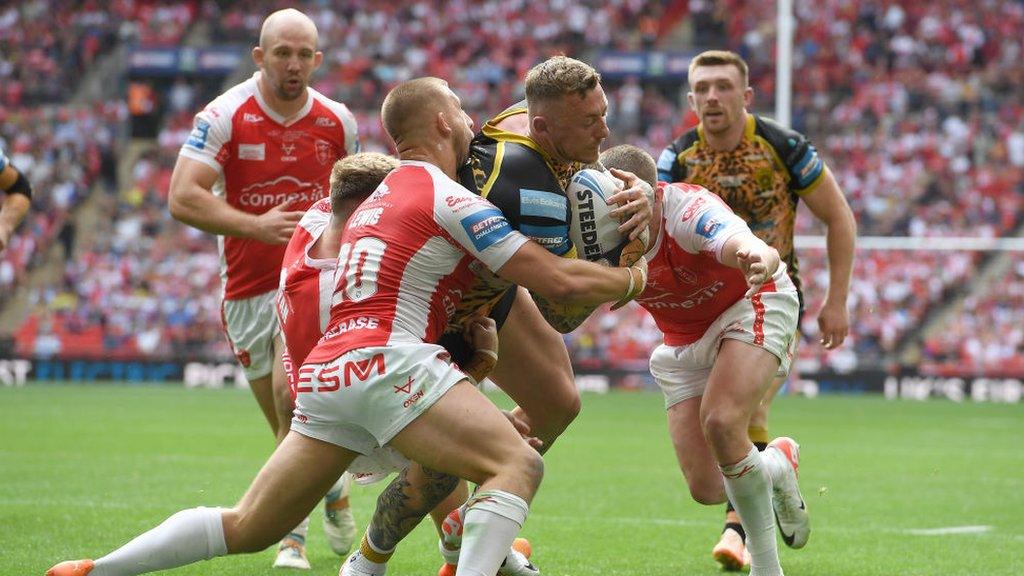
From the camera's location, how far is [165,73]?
3425cm

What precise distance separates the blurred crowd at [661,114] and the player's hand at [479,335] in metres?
20.3

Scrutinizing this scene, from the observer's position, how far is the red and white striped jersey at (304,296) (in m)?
5.46

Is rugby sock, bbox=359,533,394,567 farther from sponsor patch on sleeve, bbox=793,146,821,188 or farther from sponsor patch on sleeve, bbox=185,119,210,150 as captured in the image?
sponsor patch on sleeve, bbox=793,146,821,188

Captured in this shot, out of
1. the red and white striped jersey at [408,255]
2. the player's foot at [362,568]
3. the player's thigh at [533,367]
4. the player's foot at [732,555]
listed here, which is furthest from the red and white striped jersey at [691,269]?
the player's foot at [362,568]

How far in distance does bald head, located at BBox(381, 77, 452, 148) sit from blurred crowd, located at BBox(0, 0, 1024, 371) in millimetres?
20779

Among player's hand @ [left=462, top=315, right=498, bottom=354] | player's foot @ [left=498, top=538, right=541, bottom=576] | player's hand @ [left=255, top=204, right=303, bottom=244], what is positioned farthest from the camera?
player's hand @ [left=255, top=204, right=303, bottom=244]

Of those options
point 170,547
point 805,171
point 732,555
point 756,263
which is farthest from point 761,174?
point 170,547

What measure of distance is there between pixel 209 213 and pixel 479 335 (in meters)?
2.36

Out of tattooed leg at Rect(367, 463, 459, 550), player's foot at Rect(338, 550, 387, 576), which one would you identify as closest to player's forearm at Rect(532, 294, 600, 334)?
tattooed leg at Rect(367, 463, 459, 550)

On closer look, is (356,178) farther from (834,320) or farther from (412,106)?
(834,320)

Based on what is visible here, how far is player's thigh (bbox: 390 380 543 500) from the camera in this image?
473cm

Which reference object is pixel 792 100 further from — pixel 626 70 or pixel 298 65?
pixel 298 65

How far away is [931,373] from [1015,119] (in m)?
7.04

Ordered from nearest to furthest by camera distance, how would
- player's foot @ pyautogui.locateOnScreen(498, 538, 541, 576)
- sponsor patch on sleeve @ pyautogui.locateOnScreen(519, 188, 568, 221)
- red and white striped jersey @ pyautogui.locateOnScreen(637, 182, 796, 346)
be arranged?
1. sponsor patch on sleeve @ pyautogui.locateOnScreen(519, 188, 568, 221)
2. red and white striped jersey @ pyautogui.locateOnScreen(637, 182, 796, 346)
3. player's foot @ pyautogui.locateOnScreen(498, 538, 541, 576)
